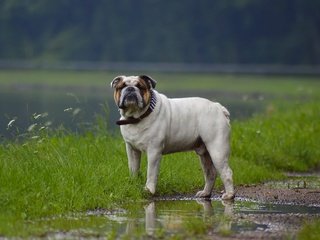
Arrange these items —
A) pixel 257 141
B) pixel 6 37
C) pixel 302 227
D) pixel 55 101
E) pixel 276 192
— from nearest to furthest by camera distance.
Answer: pixel 302 227 < pixel 276 192 < pixel 257 141 < pixel 55 101 < pixel 6 37

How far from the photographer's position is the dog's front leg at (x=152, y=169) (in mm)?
10812

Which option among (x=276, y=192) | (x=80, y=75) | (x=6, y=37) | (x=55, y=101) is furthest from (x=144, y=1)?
(x=276, y=192)

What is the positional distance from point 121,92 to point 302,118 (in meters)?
9.68

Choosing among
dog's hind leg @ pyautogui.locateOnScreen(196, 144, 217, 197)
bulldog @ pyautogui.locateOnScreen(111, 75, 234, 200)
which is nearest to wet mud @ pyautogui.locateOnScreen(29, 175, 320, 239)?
dog's hind leg @ pyautogui.locateOnScreen(196, 144, 217, 197)

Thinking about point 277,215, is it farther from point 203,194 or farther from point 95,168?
point 95,168

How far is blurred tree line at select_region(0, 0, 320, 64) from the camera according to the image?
69875mm

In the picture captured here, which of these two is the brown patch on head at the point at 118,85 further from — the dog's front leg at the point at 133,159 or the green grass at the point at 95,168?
the green grass at the point at 95,168

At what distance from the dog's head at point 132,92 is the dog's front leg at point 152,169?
0.43 metres

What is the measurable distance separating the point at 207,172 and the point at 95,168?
1117 millimetres

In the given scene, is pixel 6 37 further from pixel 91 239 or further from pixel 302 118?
pixel 91 239

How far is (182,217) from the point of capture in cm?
965

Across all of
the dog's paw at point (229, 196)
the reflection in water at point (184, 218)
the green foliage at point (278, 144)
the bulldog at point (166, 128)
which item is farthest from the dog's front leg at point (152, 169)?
the green foliage at point (278, 144)

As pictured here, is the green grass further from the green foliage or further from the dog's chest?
the dog's chest

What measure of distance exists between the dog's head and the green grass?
74 cm
